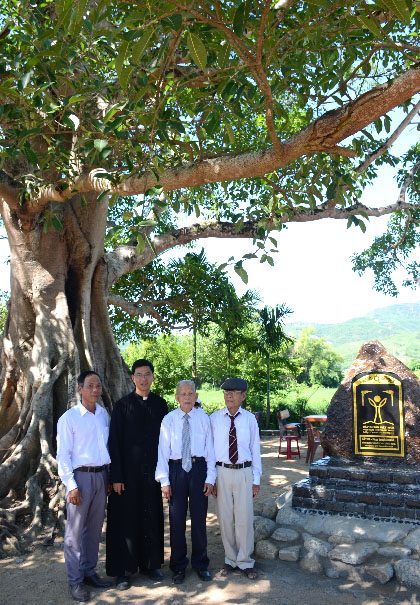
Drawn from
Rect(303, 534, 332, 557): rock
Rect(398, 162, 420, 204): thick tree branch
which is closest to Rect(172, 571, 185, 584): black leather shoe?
Rect(303, 534, 332, 557): rock

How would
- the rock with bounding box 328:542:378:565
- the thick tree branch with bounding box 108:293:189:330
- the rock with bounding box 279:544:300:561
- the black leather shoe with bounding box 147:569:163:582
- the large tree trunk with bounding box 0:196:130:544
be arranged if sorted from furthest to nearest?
the thick tree branch with bounding box 108:293:189:330
the large tree trunk with bounding box 0:196:130:544
the rock with bounding box 279:544:300:561
the rock with bounding box 328:542:378:565
the black leather shoe with bounding box 147:569:163:582

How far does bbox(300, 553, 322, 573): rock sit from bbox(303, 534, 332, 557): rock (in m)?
0.10

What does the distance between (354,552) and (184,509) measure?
1699mm

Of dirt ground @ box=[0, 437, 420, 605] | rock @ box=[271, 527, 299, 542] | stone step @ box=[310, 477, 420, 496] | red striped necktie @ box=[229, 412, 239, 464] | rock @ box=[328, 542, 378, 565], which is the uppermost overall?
red striped necktie @ box=[229, 412, 239, 464]

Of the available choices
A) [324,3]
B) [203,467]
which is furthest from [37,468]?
[324,3]

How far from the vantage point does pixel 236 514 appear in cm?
509

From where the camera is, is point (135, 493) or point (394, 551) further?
point (394, 551)

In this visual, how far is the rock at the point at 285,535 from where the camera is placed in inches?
225

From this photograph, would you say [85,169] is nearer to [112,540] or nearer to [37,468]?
[37,468]

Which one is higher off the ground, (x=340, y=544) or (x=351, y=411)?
(x=351, y=411)

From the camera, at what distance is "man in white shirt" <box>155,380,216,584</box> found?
499 centimetres

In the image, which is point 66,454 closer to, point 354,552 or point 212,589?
point 212,589

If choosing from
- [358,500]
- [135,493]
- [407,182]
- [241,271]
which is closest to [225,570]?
[135,493]

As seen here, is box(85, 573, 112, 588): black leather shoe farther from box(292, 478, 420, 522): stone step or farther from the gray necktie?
box(292, 478, 420, 522): stone step
